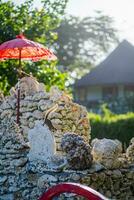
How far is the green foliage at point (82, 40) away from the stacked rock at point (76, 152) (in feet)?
123

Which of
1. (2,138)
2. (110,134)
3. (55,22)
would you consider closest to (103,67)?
(110,134)

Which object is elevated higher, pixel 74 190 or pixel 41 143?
pixel 41 143

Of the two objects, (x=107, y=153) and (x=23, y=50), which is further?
(x=23, y=50)

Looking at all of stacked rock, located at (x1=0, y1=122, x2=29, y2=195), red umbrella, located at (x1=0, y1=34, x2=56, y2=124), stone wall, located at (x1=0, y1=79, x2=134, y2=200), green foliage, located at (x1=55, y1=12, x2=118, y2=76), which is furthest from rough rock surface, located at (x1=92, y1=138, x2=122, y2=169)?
green foliage, located at (x1=55, y1=12, x2=118, y2=76)

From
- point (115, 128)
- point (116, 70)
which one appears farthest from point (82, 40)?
point (115, 128)

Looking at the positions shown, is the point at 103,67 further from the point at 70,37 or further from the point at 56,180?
the point at 56,180

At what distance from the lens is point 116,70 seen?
36219 mm

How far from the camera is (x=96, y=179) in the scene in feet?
27.1

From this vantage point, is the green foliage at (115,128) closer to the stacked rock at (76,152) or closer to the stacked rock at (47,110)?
the stacked rock at (47,110)

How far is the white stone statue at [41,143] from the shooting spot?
27.8 ft

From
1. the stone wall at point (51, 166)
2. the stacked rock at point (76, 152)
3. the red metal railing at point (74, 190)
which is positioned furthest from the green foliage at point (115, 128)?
the red metal railing at point (74, 190)

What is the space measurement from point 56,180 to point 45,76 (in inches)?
239

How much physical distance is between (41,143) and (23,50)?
117 inches

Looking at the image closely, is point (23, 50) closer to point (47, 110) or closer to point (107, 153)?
point (47, 110)
